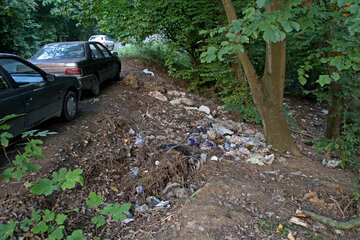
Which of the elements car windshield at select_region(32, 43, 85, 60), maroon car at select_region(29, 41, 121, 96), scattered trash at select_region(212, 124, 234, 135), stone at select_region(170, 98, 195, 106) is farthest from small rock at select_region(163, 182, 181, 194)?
car windshield at select_region(32, 43, 85, 60)

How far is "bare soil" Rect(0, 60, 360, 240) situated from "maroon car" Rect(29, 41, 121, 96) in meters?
0.77

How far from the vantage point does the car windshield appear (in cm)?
738

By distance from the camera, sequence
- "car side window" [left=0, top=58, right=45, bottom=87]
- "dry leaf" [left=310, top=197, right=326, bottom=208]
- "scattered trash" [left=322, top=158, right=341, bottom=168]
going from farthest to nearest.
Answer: "scattered trash" [left=322, top=158, right=341, bottom=168] → "car side window" [left=0, top=58, right=45, bottom=87] → "dry leaf" [left=310, top=197, right=326, bottom=208]

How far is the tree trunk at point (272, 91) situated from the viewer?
17.3 feet

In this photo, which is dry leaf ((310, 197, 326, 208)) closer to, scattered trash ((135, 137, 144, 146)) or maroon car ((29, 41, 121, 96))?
scattered trash ((135, 137, 144, 146))

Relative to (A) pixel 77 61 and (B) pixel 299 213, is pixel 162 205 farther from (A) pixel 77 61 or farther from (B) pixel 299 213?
(A) pixel 77 61

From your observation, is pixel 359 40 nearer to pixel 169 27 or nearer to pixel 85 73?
pixel 85 73

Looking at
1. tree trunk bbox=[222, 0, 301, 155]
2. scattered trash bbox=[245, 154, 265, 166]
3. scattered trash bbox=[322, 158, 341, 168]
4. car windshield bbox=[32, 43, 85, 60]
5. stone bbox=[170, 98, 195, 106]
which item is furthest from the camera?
stone bbox=[170, 98, 195, 106]

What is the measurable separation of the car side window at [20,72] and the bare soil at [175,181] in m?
1.10

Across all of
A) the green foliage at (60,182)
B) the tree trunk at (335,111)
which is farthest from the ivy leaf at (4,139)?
the tree trunk at (335,111)

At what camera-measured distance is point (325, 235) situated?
10.6 feet

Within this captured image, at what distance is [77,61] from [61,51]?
35.9 inches

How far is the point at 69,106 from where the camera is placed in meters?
5.93

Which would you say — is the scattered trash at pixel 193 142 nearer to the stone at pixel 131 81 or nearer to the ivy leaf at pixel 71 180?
the ivy leaf at pixel 71 180
